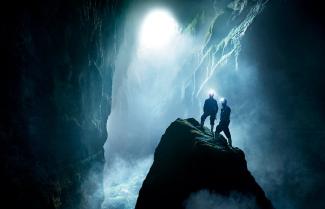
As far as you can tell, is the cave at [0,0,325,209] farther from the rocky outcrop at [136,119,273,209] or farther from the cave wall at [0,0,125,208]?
the rocky outcrop at [136,119,273,209]

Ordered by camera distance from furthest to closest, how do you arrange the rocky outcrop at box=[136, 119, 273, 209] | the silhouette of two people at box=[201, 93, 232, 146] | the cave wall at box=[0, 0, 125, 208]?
the cave wall at box=[0, 0, 125, 208] → the silhouette of two people at box=[201, 93, 232, 146] → the rocky outcrop at box=[136, 119, 273, 209]

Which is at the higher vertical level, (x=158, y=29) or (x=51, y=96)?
(x=158, y=29)

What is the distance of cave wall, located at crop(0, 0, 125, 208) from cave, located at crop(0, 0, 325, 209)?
0.19 feet

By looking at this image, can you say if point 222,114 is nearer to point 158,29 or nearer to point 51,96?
point 51,96

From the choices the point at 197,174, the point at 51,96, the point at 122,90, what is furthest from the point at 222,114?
the point at 122,90

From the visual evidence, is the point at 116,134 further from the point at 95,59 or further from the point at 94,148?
the point at 95,59

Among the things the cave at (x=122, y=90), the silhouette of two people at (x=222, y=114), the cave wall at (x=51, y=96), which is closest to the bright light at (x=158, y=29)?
the cave at (x=122, y=90)

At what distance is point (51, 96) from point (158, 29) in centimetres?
2614

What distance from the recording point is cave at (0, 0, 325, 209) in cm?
1173

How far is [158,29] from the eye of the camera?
37438 mm

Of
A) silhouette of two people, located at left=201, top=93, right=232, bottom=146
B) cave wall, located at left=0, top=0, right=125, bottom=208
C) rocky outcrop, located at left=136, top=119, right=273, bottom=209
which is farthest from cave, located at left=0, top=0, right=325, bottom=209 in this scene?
silhouette of two people, located at left=201, top=93, right=232, bottom=146

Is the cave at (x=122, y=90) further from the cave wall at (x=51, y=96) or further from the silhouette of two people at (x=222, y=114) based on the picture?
the silhouette of two people at (x=222, y=114)

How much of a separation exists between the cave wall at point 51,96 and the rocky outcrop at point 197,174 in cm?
618

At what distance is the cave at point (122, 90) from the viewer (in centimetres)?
1173
